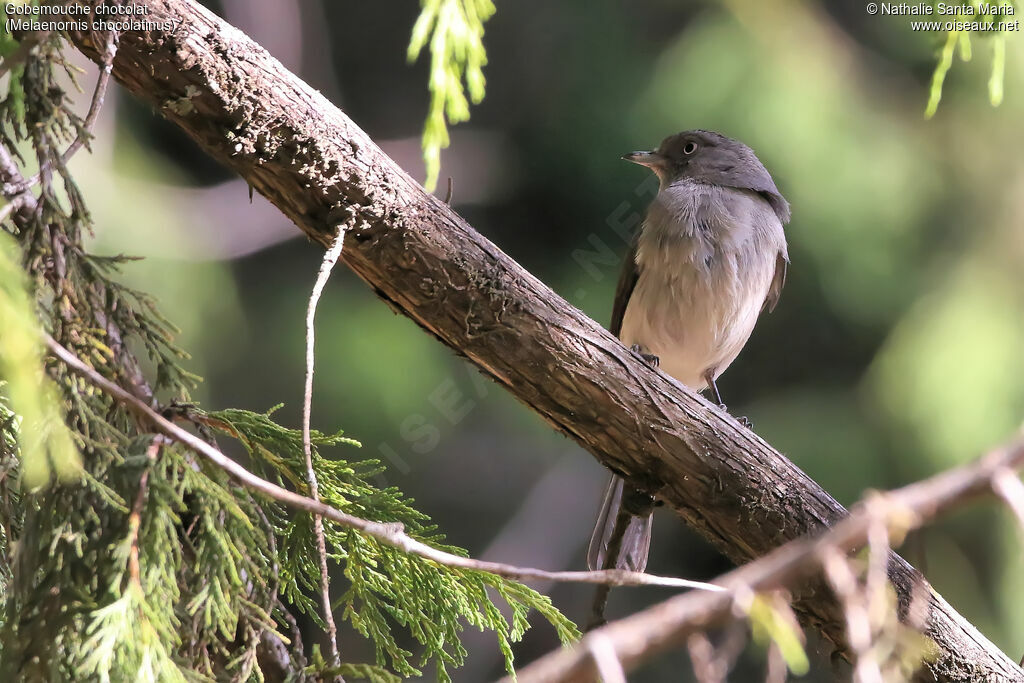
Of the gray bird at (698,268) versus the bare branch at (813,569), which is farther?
the gray bird at (698,268)

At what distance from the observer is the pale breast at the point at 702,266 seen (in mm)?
3846

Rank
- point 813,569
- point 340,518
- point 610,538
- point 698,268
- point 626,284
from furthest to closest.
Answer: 1. point 626,284
2. point 698,268
3. point 610,538
4. point 340,518
5. point 813,569

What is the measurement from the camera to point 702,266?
3.84 meters

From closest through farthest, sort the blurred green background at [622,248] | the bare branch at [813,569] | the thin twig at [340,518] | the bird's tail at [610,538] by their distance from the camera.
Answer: the bare branch at [813,569] < the thin twig at [340,518] < the bird's tail at [610,538] < the blurred green background at [622,248]

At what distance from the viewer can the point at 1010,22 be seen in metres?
2.49

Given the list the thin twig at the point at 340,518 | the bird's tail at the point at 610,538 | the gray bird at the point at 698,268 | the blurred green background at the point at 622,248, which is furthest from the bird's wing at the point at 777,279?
the thin twig at the point at 340,518

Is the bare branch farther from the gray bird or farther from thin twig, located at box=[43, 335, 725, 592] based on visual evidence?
the gray bird

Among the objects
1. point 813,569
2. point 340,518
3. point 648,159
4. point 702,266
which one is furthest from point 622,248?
point 813,569

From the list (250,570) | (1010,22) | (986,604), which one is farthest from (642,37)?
(250,570)

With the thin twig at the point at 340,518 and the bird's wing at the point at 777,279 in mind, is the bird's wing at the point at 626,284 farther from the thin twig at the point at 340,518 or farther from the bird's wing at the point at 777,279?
the thin twig at the point at 340,518

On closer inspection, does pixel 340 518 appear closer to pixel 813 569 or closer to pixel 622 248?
pixel 813 569

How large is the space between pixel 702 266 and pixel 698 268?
2 centimetres

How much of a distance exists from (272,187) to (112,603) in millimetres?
991

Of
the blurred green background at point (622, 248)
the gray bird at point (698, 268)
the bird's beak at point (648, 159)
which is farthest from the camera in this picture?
the blurred green background at point (622, 248)
